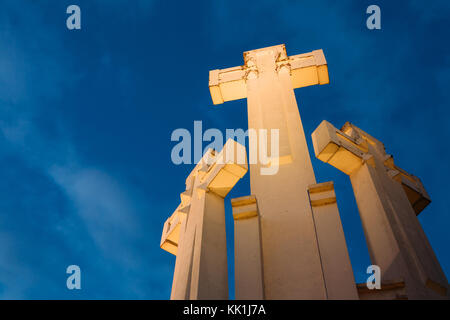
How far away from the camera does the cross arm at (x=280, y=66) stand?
12.8m

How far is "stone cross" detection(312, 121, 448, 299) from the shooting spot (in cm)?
703

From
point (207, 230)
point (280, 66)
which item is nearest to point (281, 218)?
point (207, 230)

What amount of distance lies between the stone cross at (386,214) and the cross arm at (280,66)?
3368 mm

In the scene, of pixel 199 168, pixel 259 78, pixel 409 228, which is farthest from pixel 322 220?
pixel 259 78

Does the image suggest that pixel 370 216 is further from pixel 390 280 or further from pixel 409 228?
pixel 390 280

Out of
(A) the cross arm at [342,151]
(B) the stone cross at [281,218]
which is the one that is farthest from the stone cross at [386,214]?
(B) the stone cross at [281,218]

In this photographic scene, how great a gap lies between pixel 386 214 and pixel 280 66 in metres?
6.33

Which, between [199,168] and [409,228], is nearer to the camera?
[409,228]

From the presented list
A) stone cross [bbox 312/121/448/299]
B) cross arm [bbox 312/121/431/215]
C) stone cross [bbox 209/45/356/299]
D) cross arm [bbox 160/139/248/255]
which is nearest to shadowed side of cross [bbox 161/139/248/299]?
cross arm [bbox 160/139/248/255]

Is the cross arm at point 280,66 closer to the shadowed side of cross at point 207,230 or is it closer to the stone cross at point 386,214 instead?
the stone cross at point 386,214

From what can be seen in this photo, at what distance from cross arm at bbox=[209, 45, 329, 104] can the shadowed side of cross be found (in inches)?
182

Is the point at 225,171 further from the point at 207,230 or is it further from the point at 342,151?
the point at 342,151
